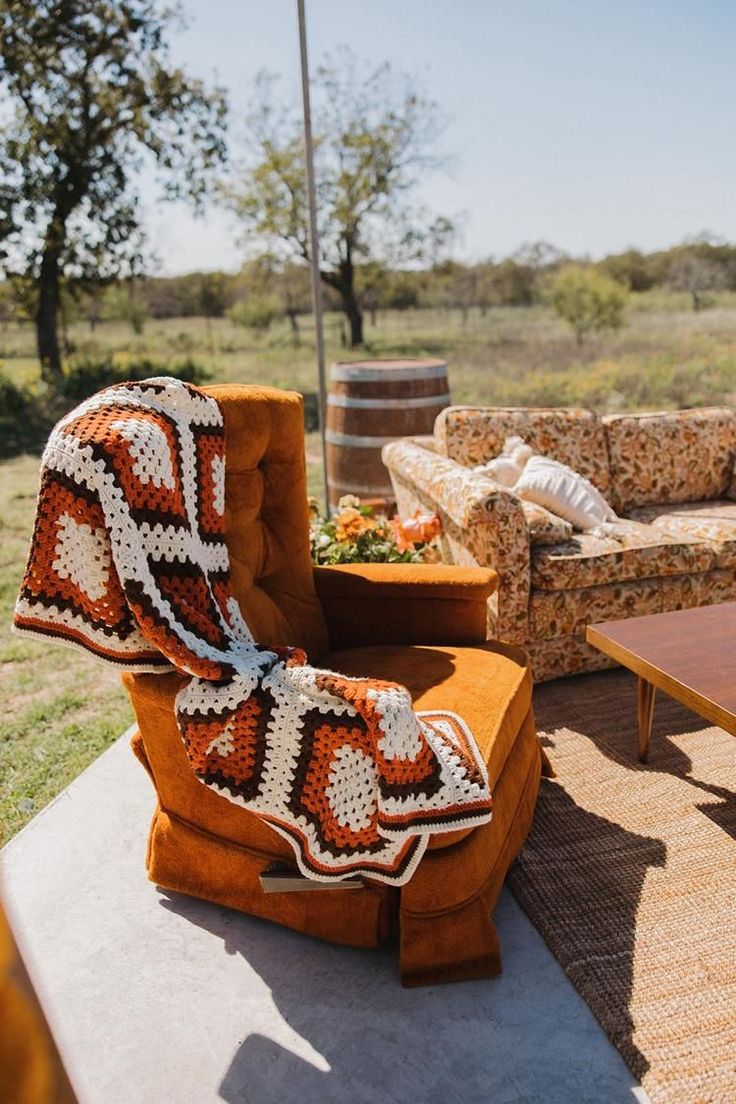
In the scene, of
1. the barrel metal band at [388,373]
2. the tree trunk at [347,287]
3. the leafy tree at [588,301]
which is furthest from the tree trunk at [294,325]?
the barrel metal band at [388,373]

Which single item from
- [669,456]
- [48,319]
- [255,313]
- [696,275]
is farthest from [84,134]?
[696,275]

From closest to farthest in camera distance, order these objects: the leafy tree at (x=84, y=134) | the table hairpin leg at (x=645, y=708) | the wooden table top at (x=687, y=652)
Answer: the wooden table top at (x=687, y=652), the table hairpin leg at (x=645, y=708), the leafy tree at (x=84, y=134)

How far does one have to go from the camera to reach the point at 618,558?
104 inches

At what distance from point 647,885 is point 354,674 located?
762mm

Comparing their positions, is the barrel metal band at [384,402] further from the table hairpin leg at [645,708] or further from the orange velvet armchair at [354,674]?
the table hairpin leg at [645,708]

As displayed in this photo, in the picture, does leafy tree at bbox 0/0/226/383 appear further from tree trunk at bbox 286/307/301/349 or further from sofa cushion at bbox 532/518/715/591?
sofa cushion at bbox 532/518/715/591

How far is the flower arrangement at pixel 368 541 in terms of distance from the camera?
268cm

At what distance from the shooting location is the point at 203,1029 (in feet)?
4.77

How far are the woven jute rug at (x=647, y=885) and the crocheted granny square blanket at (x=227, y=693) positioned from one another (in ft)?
1.39

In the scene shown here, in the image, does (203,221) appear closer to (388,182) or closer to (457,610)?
(388,182)

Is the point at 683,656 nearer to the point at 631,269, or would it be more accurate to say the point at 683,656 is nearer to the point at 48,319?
the point at 48,319

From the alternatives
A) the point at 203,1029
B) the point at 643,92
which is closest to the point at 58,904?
the point at 203,1029

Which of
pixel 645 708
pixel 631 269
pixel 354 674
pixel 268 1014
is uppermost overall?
pixel 631 269

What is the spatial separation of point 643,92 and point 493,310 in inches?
221
